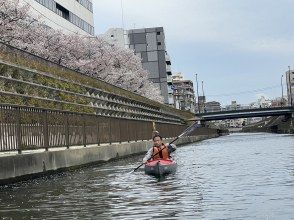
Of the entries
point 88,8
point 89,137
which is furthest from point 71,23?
point 89,137

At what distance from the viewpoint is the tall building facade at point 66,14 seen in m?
62.2

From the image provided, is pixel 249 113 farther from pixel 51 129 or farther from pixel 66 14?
pixel 51 129

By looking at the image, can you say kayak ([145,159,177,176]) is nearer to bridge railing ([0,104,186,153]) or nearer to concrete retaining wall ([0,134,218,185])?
concrete retaining wall ([0,134,218,185])

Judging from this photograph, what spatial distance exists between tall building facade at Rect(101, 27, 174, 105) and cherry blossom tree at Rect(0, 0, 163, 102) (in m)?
47.2

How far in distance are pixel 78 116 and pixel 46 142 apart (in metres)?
6.11

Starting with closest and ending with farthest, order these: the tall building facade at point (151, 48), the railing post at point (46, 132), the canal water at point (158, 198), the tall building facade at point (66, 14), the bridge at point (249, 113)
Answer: the canal water at point (158, 198) → the railing post at point (46, 132) → the tall building facade at point (66, 14) → the bridge at point (249, 113) → the tall building facade at point (151, 48)

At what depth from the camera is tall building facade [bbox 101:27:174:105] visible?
145 m

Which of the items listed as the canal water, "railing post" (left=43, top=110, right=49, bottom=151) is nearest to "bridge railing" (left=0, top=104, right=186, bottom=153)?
"railing post" (left=43, top=110, right=49, bottom=151)

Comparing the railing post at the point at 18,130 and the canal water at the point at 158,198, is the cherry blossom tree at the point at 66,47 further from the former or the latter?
the canal water at the point at 158,198

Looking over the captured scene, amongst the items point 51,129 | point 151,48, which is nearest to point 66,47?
point 51,129

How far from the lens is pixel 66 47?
197 ft

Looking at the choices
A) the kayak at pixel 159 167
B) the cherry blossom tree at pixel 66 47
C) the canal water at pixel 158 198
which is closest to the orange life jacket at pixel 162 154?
the kayak at pixel 159 167

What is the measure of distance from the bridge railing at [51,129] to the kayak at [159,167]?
4.62 meters

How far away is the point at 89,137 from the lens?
99.2 ft
